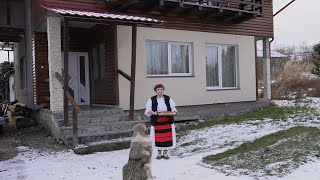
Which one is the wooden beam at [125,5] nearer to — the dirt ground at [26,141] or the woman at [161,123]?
the dirt ground at [26,141]

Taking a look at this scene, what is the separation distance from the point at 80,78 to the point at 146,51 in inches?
116

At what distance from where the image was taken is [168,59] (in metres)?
12.6

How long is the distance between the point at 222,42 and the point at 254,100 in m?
2.64

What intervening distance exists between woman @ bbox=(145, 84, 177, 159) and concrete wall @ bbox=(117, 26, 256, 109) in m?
3.99

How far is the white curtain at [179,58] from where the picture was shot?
42.1ft

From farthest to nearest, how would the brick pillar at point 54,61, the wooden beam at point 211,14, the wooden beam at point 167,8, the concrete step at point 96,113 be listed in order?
the wooden beam at point 211,14 < the wooden beam at point 167,8 < the brick pillar at point 54,61 < the concrete step at point 96,113

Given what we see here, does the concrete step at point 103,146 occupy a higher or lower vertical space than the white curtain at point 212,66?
lower

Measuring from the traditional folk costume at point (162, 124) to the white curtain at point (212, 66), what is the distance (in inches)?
245

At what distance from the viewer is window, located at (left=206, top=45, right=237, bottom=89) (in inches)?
544

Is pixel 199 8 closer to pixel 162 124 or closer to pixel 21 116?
pixel 162 124

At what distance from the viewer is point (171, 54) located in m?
12.8

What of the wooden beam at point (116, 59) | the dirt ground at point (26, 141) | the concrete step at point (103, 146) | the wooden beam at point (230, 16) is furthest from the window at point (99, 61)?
the wooden beam at point (230, 16)

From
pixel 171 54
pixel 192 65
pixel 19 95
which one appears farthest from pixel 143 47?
pixel 19 95

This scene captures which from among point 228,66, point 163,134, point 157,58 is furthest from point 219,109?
point 163,134
